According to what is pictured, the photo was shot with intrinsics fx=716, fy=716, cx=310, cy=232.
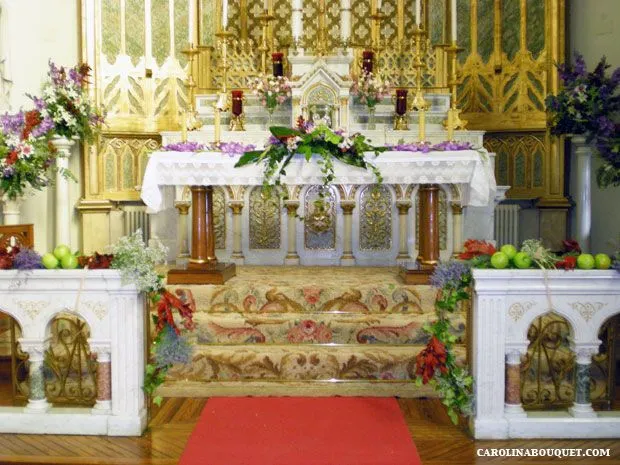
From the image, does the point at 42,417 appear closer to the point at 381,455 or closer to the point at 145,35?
the point at 381,455

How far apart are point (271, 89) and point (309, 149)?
2.06 meters

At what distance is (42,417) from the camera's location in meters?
4.13

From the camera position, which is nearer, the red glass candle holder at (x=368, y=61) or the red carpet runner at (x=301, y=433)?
the red carpet runner at (x=301, y=433)

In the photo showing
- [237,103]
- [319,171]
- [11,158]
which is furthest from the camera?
[237,103]

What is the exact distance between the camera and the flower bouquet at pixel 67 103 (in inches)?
283

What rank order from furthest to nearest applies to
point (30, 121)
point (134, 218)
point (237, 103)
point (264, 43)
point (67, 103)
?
point (134, 218) → point (264, 43) → point (67, 103) → point (237, 103) → point (30, 121)

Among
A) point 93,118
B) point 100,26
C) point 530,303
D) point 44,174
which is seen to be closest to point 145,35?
point 100,26

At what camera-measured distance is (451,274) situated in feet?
13.8

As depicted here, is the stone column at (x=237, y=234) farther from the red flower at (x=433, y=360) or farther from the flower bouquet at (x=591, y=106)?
the red flower at (x=433, y=360)

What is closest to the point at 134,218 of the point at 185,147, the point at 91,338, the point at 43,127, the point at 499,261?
the point at 43,127

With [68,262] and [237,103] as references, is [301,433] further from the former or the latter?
[237,103]

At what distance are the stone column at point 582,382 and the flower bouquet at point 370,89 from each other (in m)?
4.28

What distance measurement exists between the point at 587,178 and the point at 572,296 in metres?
3.70

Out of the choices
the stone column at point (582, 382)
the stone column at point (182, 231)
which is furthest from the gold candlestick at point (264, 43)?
the stone column at point (582, 382)
